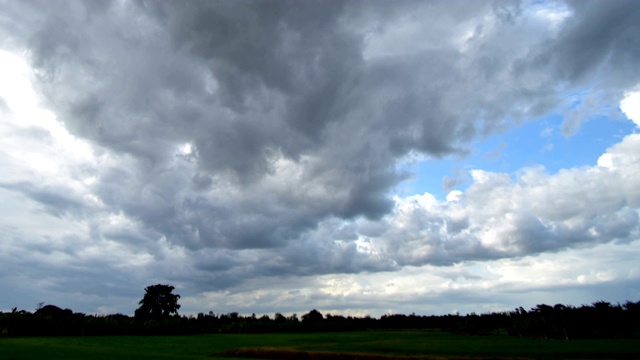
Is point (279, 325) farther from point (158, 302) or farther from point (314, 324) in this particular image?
point (158, 302)

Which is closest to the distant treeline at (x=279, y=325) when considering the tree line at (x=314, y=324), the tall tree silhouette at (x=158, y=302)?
the tree line at (x=314, y=324)

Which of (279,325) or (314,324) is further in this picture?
(314,324)

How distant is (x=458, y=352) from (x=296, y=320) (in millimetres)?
74760

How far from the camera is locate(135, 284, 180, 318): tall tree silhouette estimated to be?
392 ft

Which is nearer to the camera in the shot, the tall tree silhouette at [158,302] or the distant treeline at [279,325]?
the distant treeline at [279,325]

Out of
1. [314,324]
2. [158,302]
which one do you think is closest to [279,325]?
[314,324]

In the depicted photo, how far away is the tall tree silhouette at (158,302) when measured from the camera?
119500 mm

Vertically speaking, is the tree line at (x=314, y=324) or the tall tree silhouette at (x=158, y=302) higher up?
the tall tree silhouette at (x=158, y=302)

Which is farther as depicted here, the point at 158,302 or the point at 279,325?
the point at 158,302

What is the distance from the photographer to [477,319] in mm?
105312

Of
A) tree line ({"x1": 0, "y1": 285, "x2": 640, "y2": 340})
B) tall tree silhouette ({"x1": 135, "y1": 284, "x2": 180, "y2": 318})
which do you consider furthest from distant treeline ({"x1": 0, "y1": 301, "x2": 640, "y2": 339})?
tall tree silhouette ({"x1": 135, "y1": 284, "x2": 180, "y2": 318})

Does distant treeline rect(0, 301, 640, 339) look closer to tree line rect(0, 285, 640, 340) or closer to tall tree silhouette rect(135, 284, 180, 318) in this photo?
tree line rect(0, 285, 640, 340)

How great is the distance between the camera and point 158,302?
121562 millimetres

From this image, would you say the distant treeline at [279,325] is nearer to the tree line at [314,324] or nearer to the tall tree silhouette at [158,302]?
the tree line at [314,324]
